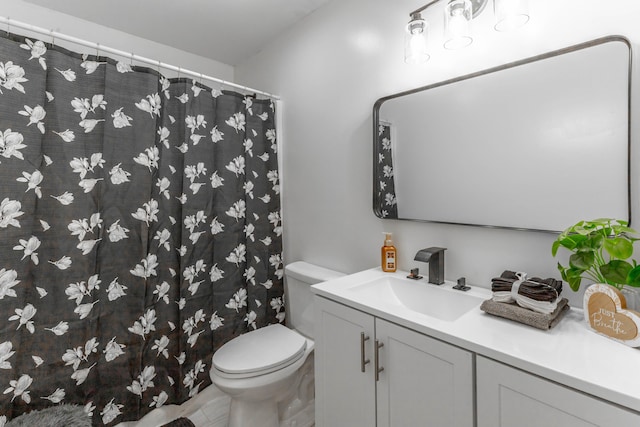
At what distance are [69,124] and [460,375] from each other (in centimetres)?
188

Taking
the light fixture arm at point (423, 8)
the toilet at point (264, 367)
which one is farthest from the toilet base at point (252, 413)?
the light fixture arm at point (423, 8)

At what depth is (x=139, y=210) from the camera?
1628 mm

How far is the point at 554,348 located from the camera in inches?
31.5

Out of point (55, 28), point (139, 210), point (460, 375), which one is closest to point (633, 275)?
point (460, 375)

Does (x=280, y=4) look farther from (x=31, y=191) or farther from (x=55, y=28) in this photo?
(x=31, y=191)

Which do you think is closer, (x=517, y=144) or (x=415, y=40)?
(x=517, y=144)

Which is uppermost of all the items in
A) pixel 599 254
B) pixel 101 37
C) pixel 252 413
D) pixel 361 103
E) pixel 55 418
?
pixel 101 37

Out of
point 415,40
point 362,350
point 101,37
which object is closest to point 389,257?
point 362,350

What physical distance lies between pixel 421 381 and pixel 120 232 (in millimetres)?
1536

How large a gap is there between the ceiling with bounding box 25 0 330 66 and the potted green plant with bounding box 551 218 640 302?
1823 mm

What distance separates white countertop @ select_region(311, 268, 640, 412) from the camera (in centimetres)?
66

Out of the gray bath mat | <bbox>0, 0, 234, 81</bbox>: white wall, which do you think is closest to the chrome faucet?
the gray bath mat

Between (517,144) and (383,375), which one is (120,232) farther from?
(517,144)

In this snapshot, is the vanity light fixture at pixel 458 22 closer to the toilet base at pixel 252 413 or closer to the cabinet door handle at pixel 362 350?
the cabinet door handle at pixel 362 350
